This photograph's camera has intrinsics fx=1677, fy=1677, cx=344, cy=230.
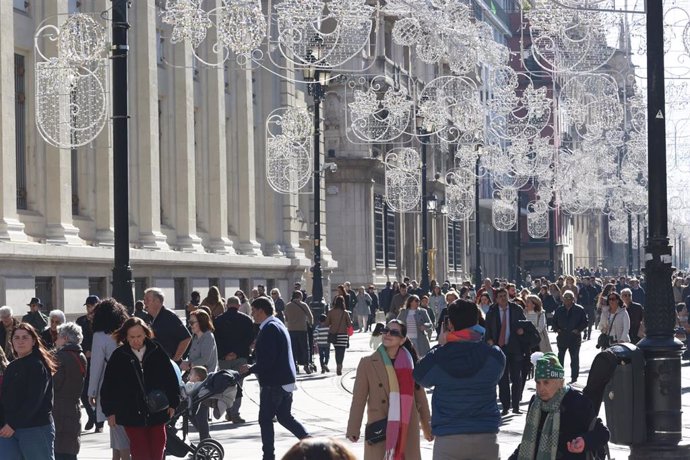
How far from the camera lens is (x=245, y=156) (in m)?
50.5

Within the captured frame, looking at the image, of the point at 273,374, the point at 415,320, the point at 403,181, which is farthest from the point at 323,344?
the point at 403,181

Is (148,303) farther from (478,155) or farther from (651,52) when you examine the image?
(478,155)

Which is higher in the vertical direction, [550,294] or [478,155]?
[478,155]

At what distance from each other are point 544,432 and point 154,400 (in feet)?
12.2

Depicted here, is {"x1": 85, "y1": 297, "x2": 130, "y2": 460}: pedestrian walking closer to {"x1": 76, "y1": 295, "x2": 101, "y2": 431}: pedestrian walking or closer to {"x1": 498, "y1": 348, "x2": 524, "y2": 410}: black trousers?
{"x1": 76, "y1": 295, "x2": 101, "y2": 431}: pedestrian walking

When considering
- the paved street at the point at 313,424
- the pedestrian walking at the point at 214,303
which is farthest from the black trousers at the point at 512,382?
the pedestrian walking at the point at 214,303

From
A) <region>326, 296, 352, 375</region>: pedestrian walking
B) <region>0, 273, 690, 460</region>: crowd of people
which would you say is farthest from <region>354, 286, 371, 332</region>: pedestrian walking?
<region>0, 273, 690, 460</region>: crowd of people

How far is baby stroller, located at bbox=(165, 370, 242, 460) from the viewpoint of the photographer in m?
16.3

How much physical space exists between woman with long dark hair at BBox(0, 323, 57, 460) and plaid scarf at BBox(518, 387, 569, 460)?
14.2 ft

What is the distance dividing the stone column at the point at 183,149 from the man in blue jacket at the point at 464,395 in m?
32.2

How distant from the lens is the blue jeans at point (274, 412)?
1648 cm

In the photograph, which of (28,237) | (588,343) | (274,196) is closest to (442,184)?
(274,196)

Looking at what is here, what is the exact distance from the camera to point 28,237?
1270 inches

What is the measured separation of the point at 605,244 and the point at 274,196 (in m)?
123
